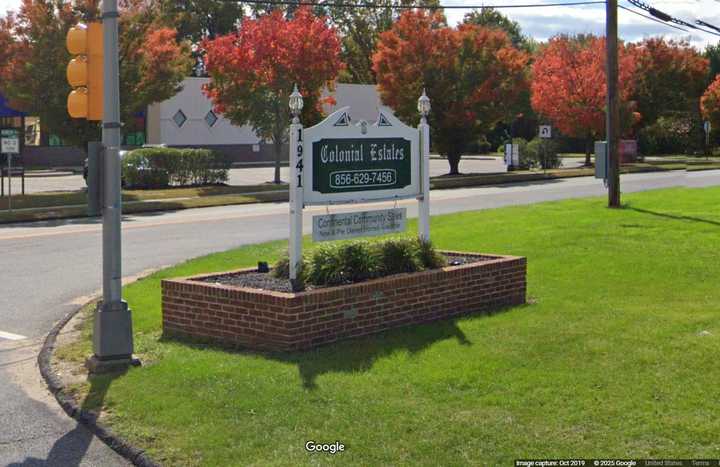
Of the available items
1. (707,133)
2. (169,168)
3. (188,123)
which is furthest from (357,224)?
(707,133)

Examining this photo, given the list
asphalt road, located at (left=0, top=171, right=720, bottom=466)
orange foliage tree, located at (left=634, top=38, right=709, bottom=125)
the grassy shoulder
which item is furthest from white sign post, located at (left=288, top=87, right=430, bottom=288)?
orange foliage tree, located at (left=634, top=38, right=709, bottom=125)

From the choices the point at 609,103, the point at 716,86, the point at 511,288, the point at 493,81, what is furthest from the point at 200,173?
the point at 716,86

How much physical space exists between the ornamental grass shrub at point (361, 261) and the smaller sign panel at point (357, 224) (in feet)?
0.37

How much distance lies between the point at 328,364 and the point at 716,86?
5841 cm

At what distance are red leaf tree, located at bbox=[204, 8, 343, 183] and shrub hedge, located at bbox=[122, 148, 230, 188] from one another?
2.05 meters

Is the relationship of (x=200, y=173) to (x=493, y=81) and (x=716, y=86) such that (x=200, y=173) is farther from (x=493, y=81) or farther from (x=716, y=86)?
(x=716, y=86)

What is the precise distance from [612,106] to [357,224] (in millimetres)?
13868

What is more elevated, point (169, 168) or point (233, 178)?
point (169, 168)

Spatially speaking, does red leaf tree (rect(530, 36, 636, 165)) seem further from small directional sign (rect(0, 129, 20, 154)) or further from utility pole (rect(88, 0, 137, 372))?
utility pole (rect(88, 0, 137, 372))

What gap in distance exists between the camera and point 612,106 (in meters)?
22.1

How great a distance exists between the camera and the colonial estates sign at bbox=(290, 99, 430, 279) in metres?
9.30

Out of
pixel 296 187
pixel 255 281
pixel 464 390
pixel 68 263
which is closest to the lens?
pixel 464 390

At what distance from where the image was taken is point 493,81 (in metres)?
40.9

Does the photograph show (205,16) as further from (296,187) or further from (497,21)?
(296,187)
